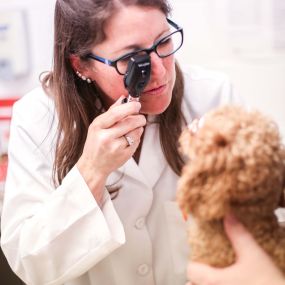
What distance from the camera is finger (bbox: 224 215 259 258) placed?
66cm

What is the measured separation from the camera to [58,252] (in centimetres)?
93

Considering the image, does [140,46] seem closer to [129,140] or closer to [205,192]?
[129,140]

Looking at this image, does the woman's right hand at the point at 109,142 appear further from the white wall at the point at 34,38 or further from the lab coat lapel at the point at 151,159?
the white wall at the point at 34,38

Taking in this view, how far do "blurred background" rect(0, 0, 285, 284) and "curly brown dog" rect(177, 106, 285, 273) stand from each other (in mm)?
627

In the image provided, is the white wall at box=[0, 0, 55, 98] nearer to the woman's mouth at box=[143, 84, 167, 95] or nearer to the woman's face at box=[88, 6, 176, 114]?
the woman's face at box=[88, 6, 176, 114]

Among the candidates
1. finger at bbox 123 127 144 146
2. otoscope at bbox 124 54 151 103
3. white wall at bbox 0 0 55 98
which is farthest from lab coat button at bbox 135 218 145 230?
white wall at bbox 0 0 55 98

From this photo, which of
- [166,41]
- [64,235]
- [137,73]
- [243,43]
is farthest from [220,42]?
[64,235]

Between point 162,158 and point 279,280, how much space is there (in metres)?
0.50

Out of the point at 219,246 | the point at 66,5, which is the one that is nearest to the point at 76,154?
the point at 66,5

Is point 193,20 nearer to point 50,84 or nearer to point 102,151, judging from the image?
point 50,84

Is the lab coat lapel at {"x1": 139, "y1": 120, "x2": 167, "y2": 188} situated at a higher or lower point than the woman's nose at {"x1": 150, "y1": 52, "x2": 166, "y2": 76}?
lower

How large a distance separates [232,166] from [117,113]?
1.18ft

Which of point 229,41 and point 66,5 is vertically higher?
point 66,5

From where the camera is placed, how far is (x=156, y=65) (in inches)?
35.8
